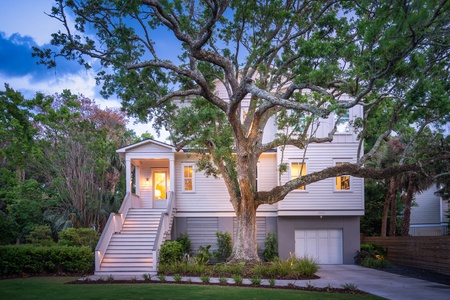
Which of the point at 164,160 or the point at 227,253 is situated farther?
the point at 164,160

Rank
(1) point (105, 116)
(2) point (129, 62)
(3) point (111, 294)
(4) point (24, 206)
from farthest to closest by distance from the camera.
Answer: (1) point (105, 116) < (4) point (24, 206) < (2) point (129, 62) < (3) point (111, 294)

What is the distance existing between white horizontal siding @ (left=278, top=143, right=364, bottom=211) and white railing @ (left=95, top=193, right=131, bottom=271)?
25.7 ft

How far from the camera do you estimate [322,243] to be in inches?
989

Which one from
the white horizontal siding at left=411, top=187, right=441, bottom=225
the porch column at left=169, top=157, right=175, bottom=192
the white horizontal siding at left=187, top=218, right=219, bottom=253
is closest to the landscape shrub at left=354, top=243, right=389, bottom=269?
the white horizontal siding at left=187, top=218, right=219, bottom=253

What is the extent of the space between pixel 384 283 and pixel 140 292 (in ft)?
28.6

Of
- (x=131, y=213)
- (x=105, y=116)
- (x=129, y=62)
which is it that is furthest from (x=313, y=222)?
(x=105, y=116)

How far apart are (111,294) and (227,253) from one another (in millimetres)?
11444

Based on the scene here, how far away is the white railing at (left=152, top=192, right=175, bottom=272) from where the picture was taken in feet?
63.4

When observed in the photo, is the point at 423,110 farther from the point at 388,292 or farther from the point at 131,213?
the point at 131,213

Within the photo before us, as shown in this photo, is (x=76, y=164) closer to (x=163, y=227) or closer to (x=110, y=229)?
(x=110, y=229)

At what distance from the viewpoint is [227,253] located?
24125 mm

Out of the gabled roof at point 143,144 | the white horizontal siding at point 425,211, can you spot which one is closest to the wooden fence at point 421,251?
the white horizontal siding at point 425,211

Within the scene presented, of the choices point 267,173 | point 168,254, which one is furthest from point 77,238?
point 267,173

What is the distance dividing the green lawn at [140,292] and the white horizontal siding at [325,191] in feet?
33.8
